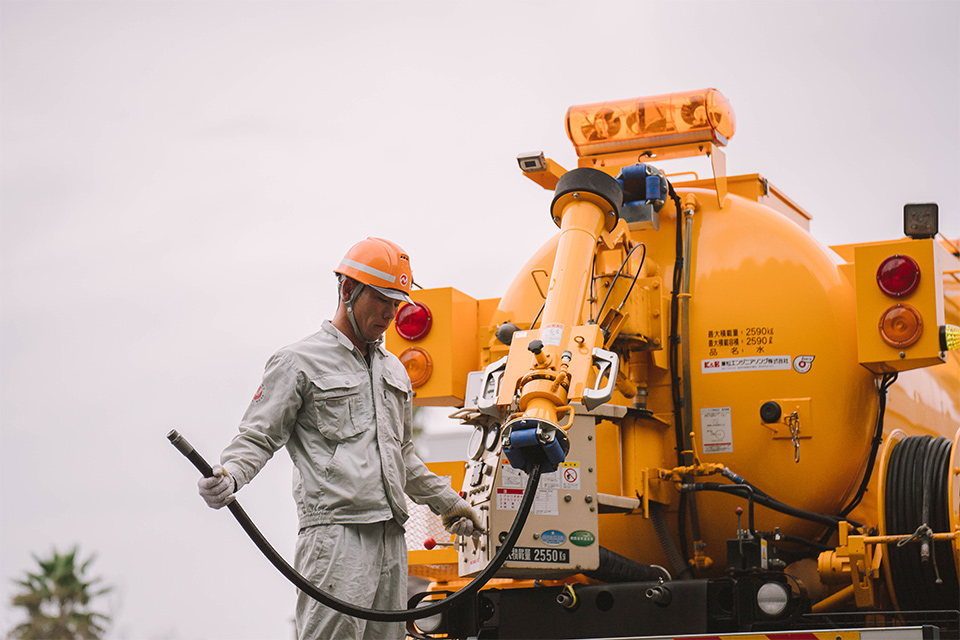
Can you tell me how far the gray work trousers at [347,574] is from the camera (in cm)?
396

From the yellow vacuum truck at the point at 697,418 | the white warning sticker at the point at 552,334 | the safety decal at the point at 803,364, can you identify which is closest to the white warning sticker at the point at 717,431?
the yellow vacuum truck at the point at 697,418

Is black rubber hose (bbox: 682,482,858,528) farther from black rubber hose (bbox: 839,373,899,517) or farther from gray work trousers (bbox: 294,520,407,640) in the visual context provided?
gray work trousers (bbox: 294,520,407,640)

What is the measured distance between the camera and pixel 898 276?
16.9ft

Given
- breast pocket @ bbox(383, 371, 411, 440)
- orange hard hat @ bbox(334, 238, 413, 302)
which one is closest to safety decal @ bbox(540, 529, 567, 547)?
breast pocket @ bbox(383, 371, 411, 440)

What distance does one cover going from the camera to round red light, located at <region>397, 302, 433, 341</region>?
6.12m

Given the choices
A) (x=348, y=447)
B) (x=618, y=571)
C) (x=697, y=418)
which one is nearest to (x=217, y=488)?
(x=348, y=447)

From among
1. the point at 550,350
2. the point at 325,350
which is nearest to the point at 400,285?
the point at 325,350

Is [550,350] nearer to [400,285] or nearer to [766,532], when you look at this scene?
[400,285]

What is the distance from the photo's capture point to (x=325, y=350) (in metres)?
4.23

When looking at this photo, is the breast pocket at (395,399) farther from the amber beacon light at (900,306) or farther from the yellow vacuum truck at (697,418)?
the amber beacon light at (900,306)

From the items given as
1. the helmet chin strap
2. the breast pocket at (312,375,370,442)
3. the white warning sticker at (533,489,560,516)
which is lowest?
the white warning sticker at (533,489,560,516)

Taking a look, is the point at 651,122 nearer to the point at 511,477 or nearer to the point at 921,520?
the point at 511,477

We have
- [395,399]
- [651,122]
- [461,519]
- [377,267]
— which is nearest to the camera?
[377,267]

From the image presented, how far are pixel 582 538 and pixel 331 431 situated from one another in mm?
1294
